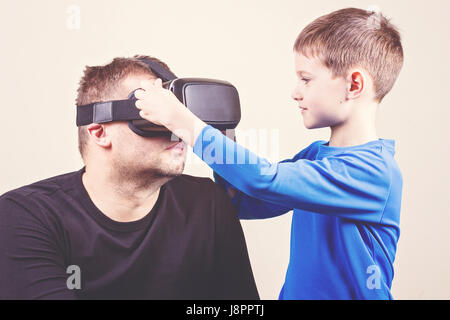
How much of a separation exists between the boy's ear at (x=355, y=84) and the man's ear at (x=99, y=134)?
0.59 meters

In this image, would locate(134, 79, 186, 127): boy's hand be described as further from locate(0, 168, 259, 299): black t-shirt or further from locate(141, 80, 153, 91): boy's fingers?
locate(0, 168, 259, 299): black t-shirt

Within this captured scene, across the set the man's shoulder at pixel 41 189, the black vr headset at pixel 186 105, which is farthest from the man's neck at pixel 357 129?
the man's shoulder at pixel 41 189

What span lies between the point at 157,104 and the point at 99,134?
0.27 meters

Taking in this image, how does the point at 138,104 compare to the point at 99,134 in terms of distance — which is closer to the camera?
the point at 138,104

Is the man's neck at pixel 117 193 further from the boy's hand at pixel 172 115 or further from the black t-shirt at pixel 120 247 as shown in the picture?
the boy's hand at pixel 172 115

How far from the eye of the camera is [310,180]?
1.12m

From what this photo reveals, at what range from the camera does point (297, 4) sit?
1697 mm

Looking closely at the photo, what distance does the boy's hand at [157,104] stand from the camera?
109 cm

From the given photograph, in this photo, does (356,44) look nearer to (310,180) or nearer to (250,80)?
(310,180)

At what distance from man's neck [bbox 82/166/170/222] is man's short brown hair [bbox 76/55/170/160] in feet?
0.34

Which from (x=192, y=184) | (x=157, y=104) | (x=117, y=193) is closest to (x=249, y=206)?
(x=192, y=184)

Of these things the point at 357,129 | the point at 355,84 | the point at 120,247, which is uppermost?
the point at 355,84

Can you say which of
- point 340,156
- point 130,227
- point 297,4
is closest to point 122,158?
point 130,227
